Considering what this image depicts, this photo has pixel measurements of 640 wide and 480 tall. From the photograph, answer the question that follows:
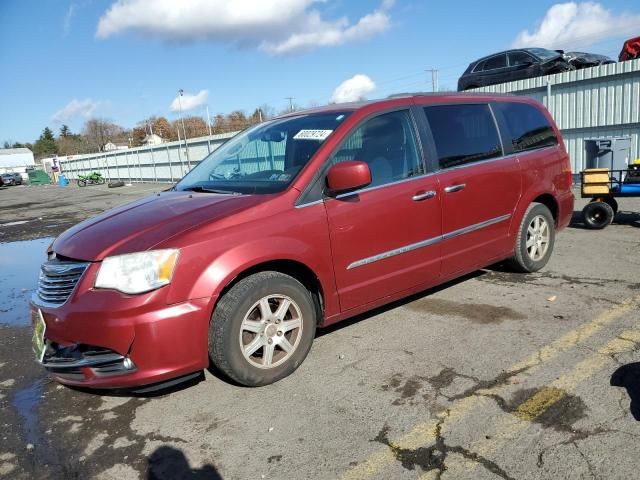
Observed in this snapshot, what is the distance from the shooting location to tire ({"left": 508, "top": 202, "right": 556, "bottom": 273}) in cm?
513

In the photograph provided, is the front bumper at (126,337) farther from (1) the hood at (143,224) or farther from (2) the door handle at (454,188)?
(2) the door handle at (454,188)

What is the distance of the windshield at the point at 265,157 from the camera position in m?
3.70

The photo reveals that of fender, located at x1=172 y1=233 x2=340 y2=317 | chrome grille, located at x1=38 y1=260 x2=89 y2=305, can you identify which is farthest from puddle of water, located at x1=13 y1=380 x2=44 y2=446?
fender, located at x1=172 y1=233 x2=340 y2=317

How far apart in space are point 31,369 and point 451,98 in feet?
14.1

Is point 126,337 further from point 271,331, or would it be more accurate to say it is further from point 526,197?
point 526,197

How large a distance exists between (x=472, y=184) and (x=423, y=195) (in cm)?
66

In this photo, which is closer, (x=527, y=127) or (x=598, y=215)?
(x=527, y=127)

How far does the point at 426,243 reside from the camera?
13.5ft

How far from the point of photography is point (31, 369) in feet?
13.3

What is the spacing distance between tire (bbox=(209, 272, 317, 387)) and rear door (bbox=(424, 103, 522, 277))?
1.56 metres

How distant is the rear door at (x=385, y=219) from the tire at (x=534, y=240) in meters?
1.38

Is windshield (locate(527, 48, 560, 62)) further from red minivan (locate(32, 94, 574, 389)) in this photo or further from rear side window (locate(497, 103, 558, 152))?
red minivan (locate(32, 94, 574, 389))

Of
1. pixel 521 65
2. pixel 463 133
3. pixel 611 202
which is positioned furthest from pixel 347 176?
pixel 521 65

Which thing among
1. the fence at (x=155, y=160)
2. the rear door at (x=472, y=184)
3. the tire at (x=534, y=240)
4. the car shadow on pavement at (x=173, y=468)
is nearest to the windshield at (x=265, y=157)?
the rear door at (x=472, y=184)
